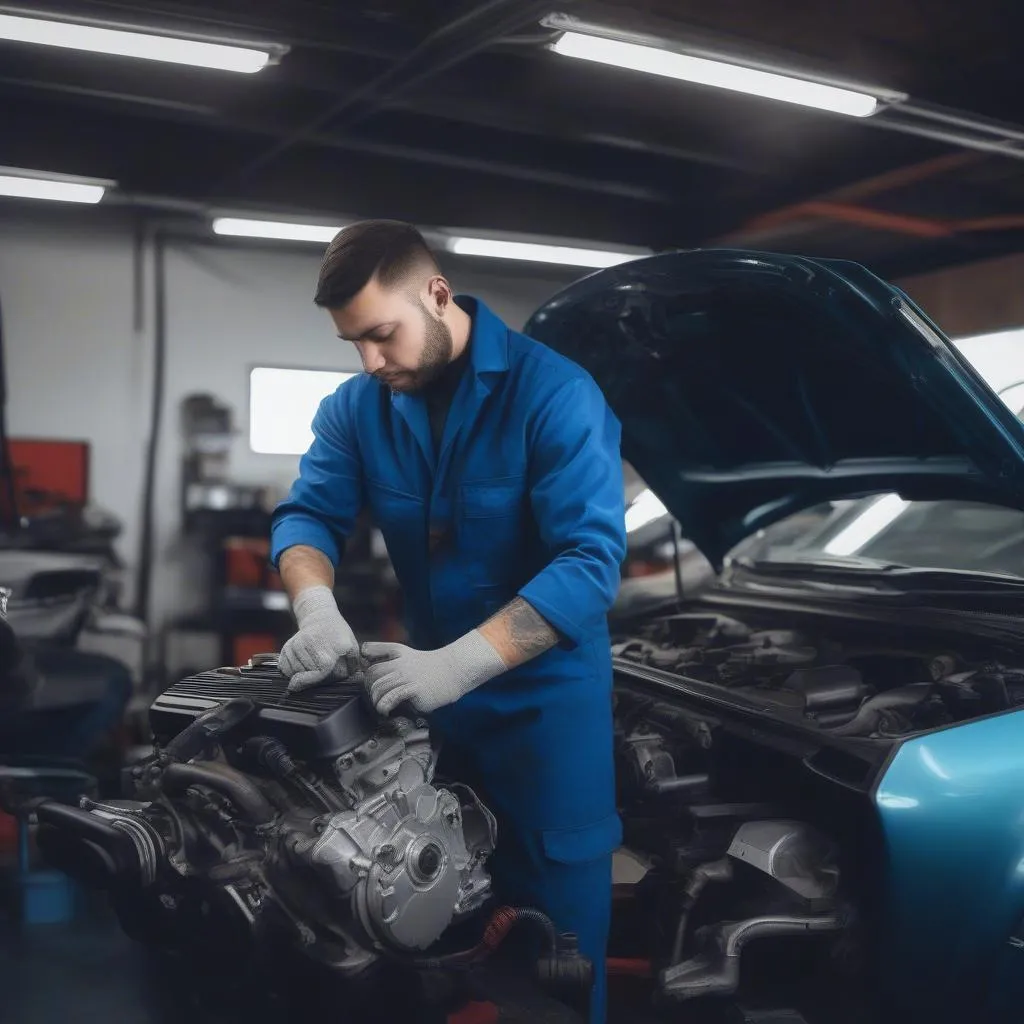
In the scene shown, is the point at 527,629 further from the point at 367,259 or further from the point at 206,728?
the point at 367,259

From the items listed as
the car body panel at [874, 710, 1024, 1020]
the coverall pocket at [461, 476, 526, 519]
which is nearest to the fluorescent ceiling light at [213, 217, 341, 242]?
the coverall pocket at [461, 476, 526, 519]

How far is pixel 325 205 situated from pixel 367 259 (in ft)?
15.6

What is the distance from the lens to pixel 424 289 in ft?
5.74

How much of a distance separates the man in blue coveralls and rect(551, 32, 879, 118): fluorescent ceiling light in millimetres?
2427

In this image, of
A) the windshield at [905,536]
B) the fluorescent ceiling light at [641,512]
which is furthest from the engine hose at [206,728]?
the fluorescent ceiling light at [641,512]

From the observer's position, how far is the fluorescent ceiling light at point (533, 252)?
6.45 meters

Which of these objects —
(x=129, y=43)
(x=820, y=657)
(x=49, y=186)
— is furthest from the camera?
(x=49, y=186)

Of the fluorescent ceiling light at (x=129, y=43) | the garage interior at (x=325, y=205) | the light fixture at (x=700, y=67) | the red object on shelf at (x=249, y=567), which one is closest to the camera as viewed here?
the fluorescent ceiling light at (x=129, y=43)

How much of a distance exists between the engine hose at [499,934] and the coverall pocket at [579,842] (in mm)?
217

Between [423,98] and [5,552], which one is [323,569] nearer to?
[5,552]

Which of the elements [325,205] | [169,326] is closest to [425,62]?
[325,205]

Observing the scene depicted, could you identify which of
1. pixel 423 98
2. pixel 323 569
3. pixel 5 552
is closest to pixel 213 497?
pixel 5 552

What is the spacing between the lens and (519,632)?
157 cm

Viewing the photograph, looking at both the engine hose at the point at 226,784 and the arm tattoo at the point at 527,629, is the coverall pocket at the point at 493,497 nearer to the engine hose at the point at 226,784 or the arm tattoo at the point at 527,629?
the arm tattoo at the point at 527,629
